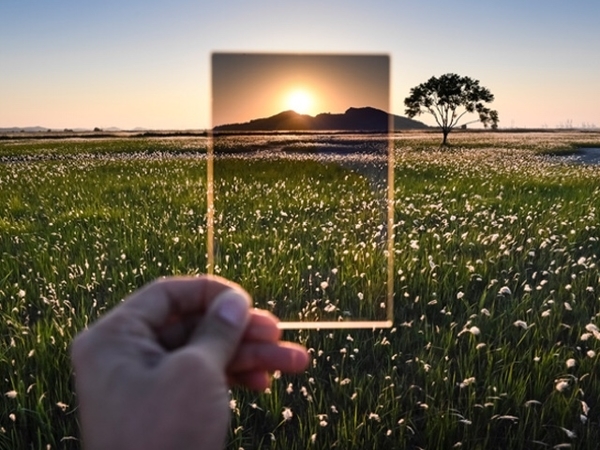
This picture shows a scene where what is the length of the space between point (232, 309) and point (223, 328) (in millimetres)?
47

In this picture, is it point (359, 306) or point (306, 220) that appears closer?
point (359, 306)

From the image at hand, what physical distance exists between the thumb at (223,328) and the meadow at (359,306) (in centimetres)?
216

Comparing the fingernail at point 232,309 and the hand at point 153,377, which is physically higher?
the fingernail at point 232,309

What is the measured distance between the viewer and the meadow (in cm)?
372

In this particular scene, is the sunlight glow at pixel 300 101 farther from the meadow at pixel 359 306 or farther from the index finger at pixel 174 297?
the index finger at pixel 174 297

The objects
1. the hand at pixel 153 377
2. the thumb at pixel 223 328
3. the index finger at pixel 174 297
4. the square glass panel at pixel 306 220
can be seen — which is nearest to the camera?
the hand at pixel 153 377

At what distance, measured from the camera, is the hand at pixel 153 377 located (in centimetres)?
114

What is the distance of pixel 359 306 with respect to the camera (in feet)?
18.6

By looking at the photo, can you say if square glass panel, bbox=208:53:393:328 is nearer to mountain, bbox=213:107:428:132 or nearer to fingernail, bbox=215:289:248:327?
mountain, bbox=213:107:428:132

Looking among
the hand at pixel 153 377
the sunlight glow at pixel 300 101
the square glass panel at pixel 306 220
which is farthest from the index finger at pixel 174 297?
the sunlight glow at pixel 300 101

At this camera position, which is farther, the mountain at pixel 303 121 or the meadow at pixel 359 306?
the mountain at pixel 303 121

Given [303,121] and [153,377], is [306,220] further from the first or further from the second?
[153,377]

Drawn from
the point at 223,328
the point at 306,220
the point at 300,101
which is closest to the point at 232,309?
the point at 223,328

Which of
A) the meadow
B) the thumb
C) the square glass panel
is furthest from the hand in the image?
the square glass panel
